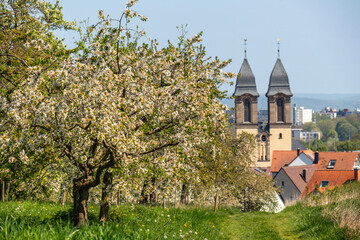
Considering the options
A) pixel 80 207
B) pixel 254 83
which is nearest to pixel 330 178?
pixel 80 207

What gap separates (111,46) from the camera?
12125mm

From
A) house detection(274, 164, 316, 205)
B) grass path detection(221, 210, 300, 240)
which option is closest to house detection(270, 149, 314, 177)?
house detection(274, 164, 316, 205)

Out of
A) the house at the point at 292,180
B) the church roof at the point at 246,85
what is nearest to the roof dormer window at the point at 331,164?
the house at the point at 292,180

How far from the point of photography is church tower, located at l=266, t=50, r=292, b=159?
122625mm

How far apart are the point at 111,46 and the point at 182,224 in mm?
6132

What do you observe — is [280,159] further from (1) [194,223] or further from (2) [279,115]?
(1) [194,223]

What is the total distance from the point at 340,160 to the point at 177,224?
79365 mm

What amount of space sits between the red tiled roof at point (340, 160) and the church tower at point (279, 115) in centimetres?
2795

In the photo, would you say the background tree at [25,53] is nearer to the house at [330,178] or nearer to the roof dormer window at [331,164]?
the house at [330,178]

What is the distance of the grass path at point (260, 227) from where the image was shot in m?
16.0

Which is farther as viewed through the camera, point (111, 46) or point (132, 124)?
point (111, 46)

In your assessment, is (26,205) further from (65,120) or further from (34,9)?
(34,9)

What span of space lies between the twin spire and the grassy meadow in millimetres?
102831

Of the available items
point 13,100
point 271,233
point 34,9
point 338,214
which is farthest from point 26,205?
point 34,9
